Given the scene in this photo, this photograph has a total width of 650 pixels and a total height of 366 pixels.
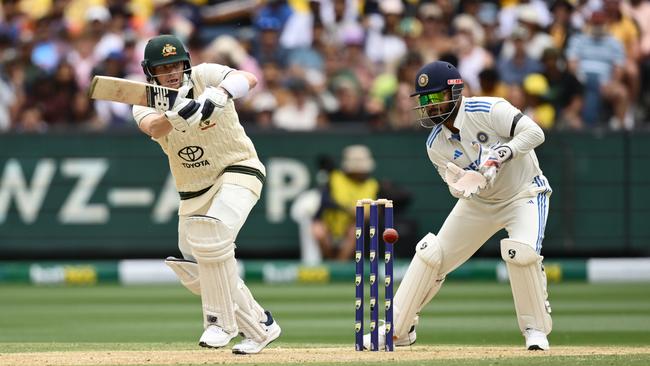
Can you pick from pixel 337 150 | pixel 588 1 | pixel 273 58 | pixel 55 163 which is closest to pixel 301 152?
pixel 337 150

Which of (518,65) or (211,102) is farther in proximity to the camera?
(518,65)

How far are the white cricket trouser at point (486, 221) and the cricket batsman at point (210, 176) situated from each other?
1.05 meters

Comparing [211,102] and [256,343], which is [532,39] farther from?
[211,102]

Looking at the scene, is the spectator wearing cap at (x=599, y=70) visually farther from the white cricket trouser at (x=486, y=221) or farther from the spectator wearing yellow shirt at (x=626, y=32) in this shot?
the white cricket trouser at (x=486, y=221)

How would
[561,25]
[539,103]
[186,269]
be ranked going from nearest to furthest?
[186,269] → [539,103] → [561,25]

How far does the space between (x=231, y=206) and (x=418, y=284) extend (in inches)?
44.8

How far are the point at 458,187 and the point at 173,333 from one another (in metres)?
2.89

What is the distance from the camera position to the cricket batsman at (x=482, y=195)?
705 cm

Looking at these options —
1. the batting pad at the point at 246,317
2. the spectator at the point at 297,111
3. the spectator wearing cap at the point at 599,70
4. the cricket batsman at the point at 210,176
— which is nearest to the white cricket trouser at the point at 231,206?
the cricket batsman at the point at 210,176

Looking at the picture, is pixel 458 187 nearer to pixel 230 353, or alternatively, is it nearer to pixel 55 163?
pixel 230 353

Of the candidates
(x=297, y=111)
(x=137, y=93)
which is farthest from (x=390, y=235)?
(x=297, y=111)

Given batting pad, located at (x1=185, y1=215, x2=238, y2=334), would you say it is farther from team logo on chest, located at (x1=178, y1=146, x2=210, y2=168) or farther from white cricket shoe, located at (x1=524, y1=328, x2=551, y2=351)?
white cricket shoe, located at (x1=524, y1=328, x2=551, y2=351)

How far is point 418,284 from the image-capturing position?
7363 millimetres

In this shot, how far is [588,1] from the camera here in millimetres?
14312
